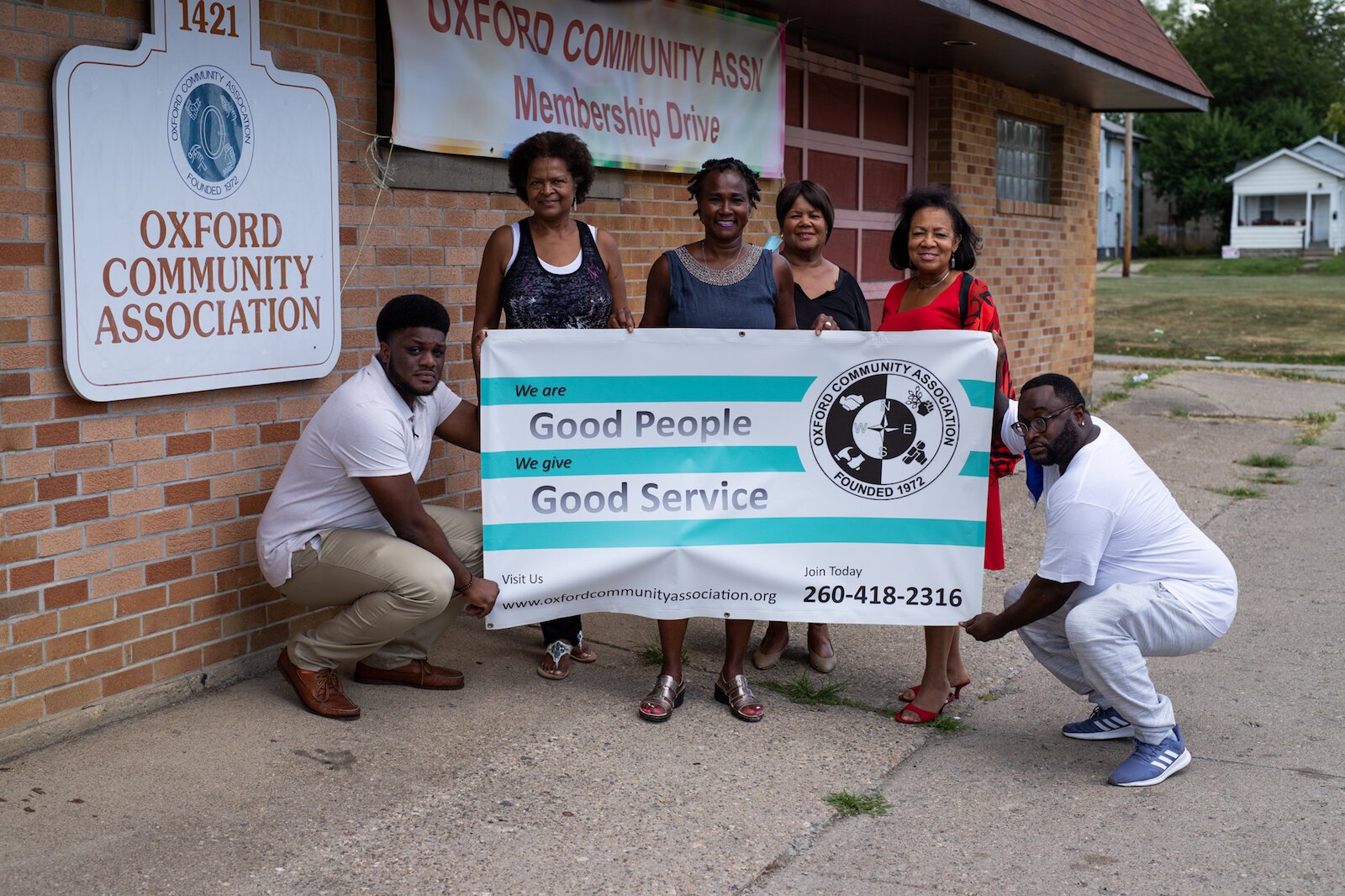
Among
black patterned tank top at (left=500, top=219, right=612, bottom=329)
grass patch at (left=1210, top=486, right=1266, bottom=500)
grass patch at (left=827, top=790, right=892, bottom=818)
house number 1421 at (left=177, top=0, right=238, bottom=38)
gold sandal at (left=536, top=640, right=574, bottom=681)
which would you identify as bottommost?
grass patch at (left=827, top=790, right=892, bottom=818)

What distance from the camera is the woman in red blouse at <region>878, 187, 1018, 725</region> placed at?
4465 mm

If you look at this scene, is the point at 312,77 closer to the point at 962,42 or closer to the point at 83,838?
the point at 83,838

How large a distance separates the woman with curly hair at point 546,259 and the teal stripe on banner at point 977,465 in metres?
1.25

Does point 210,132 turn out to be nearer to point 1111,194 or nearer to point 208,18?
point 208,18

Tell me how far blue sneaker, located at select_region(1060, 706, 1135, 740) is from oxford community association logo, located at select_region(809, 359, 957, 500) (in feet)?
3.14

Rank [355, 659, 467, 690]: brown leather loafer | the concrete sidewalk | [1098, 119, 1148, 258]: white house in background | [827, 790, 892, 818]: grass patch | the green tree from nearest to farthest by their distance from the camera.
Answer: the concrete sidewalk
[827, 790, 892, 818]: grass patch
[355, 659, 467, 690]: brown leather loafer
[1098, 119, 1148, 258]: white house in background
the green tree

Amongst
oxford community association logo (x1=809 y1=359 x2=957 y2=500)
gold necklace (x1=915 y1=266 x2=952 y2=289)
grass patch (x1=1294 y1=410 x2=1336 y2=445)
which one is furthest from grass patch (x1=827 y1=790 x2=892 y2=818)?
grass patch (x1=1294 y1=410 x2=1336 y2=445)

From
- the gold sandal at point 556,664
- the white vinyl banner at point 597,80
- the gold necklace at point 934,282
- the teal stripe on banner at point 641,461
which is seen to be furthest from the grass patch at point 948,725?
the white vinyl banner at point 597,80

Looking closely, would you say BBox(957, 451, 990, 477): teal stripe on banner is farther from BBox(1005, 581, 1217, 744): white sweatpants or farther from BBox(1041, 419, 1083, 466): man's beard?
BBox(1005, 581, 1217, 744): white sweatpants

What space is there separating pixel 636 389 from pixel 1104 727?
1.94 meters

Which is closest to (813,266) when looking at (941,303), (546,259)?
(941,303)

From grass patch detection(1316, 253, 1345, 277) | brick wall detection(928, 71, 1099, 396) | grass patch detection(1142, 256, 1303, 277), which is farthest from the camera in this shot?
grass patch detection(1142, 256, 1303, 277)

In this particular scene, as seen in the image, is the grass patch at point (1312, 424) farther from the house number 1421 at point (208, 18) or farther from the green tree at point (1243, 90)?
the green tree at point (1243, 90)

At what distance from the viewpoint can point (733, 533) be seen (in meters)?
4.57
